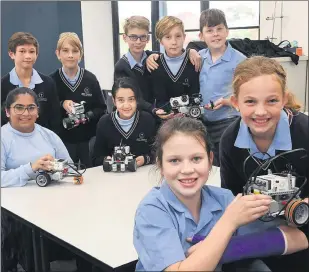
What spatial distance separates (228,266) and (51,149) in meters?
1.36

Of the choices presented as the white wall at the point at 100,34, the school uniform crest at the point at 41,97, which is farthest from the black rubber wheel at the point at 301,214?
the white wall at the point at 100,34

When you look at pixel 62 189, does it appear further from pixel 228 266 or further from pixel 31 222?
pixel 228 266

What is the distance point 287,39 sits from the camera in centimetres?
600

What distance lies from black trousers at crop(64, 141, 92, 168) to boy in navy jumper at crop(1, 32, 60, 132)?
0.73 ft

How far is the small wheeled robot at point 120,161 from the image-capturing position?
2359 millimetres

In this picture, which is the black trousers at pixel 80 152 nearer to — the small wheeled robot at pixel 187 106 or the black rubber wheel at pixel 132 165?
the black rubber wheel at pixel 132 165

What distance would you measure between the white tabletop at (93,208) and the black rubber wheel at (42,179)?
0.09 feet

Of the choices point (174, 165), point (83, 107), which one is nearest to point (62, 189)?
point (83, 107)

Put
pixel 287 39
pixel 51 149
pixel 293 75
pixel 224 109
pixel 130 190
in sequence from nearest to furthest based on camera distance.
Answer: pixel 130 190 < pixel 51 149 < pixel 224 109 < pixel 293 75 < pixel 287 39

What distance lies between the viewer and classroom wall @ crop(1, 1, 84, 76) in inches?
143

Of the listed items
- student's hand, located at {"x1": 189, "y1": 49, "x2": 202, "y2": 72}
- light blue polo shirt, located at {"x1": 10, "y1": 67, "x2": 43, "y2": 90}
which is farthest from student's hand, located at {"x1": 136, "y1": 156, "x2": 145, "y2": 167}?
light blue polo shirt, located at {"x1": 10, "y1": 67, "x2": 43, "y2": 90}

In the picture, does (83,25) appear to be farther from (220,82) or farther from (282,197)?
(282,197)

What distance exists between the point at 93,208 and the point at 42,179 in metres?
0.44

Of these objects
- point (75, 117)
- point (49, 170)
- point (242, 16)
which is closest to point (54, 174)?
point (49, 170)
